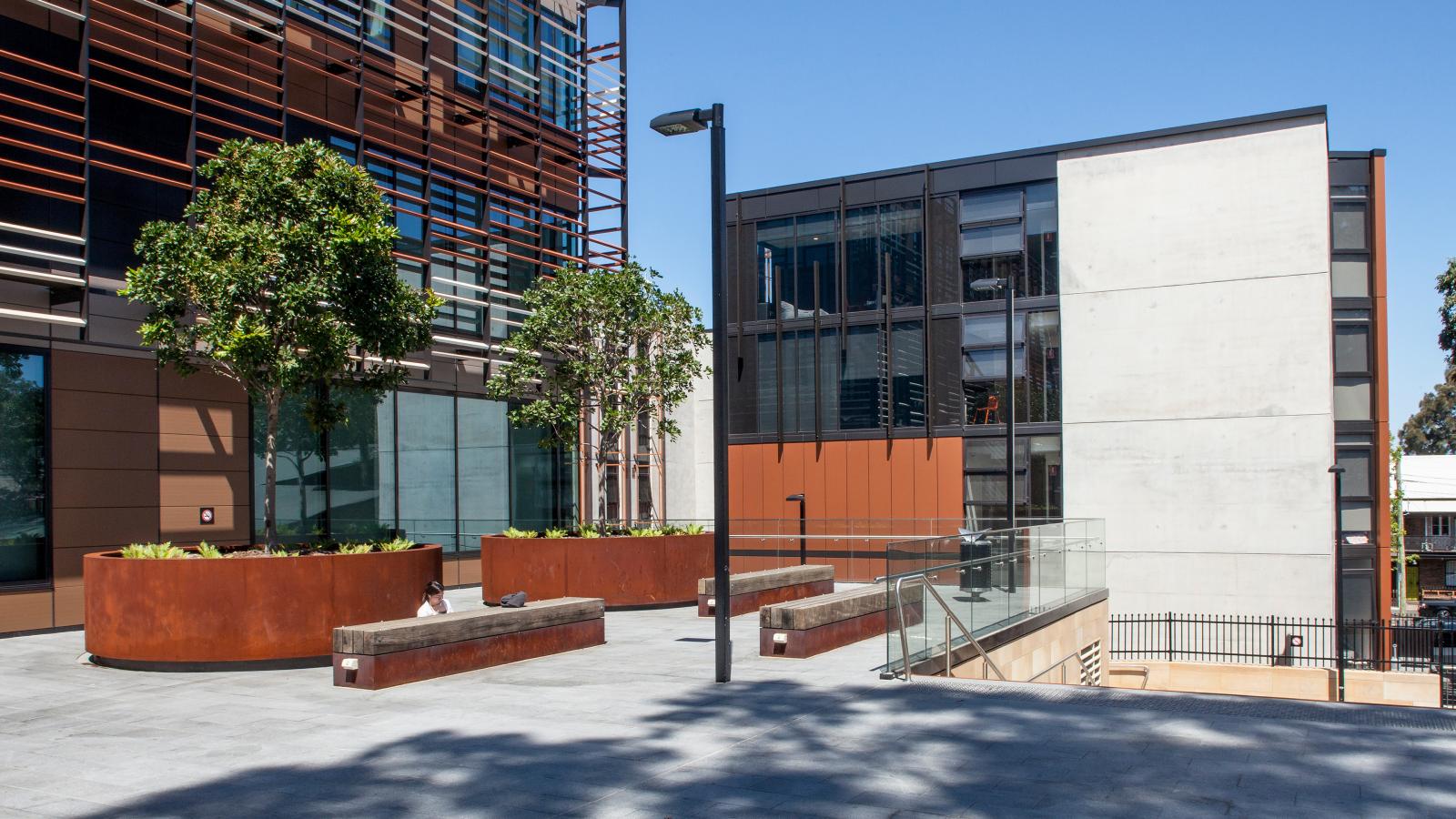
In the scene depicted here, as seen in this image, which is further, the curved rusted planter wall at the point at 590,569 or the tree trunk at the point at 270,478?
the curved rusted planter wall at the point at 590,569

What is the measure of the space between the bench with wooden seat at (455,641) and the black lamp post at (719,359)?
274cm

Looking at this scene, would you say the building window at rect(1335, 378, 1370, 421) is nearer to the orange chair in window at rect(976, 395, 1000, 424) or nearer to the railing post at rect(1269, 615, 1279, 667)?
the railing post at rect(1269, 615, 1279, 667)

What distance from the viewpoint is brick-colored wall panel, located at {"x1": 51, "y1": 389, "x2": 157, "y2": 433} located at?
665 inches

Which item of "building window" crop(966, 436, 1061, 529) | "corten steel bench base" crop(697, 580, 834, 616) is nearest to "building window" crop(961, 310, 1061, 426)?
"building window" crop(966, 436, 1061, 529)

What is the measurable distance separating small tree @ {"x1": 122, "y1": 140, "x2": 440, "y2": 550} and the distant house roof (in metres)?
63.8

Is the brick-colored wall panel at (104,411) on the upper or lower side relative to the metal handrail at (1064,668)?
upper

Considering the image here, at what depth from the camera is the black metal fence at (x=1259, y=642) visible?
26.9 metres

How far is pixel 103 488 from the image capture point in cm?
1741

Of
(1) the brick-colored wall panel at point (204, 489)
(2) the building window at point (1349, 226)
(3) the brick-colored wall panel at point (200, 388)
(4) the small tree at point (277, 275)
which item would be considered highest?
(2) the building window at point (1349, 226)

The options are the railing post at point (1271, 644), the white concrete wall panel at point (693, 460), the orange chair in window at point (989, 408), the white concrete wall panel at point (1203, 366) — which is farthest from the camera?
the white concrete wall panel at point (693, 460)

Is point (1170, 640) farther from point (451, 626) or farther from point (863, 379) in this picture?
point (451, 626)

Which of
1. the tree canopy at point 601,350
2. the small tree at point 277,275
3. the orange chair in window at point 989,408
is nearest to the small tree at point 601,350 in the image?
the tree canopy at point 601,350

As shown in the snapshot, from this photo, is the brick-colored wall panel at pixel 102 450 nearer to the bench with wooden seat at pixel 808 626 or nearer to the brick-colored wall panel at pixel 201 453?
the brick-colored wall panel at pixel 201 453

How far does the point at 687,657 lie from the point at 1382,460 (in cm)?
2289
